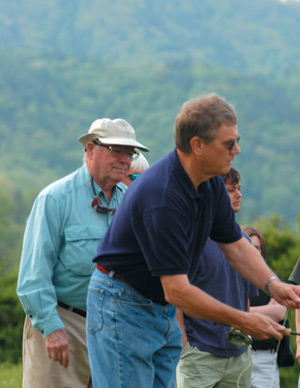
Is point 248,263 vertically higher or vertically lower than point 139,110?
higher

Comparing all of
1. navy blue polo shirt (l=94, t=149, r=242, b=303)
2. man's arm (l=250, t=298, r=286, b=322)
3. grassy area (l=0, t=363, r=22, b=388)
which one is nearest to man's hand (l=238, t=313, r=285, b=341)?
navy blue polo shirt (l=94, t=149, r=242, b=303)

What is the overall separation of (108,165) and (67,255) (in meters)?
0.63

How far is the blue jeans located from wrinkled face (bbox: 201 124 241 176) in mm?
730

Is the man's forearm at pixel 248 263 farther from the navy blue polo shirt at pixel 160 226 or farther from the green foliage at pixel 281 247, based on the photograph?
the green foliage at pixel 281 247

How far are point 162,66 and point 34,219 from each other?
145m

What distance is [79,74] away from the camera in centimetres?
14475

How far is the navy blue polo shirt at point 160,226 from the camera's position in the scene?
12.2ft

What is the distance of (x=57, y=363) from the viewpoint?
16.5 ft

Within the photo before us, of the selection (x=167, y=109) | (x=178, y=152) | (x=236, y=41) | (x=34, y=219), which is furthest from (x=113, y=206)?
(x=236, y=41)

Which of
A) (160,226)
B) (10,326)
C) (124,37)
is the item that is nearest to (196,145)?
(160,226)

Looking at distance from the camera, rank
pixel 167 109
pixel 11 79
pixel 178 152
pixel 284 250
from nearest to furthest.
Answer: pixel 178 152
pixel 284 250
pixel 167 109
pixel 11 79

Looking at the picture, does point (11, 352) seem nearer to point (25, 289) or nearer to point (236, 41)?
point (25, 289)

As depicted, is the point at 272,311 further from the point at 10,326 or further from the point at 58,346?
the point at 10,326

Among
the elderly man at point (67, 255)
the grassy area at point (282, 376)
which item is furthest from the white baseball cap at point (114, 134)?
the grassy area at point (282, 376)
